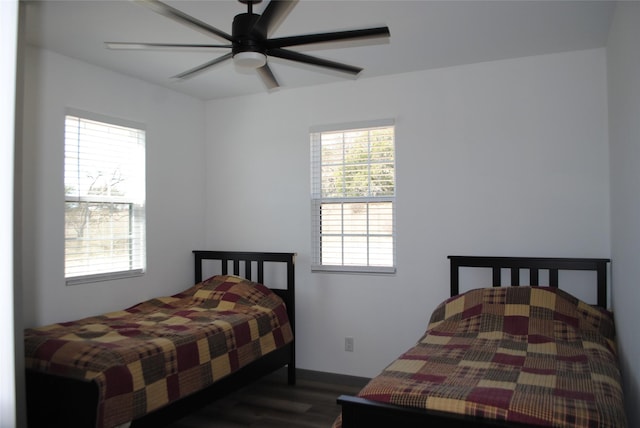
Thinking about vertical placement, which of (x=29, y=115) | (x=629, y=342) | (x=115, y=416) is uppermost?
(x=29, y=115)

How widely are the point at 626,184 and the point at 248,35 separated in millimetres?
1960

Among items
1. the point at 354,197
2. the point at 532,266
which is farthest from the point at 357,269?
the point at 532,266

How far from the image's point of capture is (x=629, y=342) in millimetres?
2316

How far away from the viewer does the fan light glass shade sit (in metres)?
2.00

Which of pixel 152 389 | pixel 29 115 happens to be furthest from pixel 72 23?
pixel 152 389

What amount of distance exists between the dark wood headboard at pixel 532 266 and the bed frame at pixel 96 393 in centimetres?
128

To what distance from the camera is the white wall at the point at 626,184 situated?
210 centimetres

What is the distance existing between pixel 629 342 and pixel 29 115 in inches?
141

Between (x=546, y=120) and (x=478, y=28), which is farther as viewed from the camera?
(x=546, y=120)

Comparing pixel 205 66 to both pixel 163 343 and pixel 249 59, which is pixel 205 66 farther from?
pixel 163 343

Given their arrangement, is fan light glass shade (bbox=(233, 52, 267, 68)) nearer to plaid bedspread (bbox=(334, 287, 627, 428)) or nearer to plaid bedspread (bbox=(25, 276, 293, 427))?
plaid bedspread (bbox=(334, 287, 627, 428))

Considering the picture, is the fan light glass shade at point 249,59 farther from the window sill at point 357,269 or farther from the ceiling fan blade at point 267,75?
the window sill at point 357,269

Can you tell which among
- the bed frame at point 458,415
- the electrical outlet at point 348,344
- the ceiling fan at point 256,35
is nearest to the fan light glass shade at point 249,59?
the ceiling fan at point 256,35

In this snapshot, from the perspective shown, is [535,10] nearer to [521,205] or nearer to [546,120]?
[546,120]
